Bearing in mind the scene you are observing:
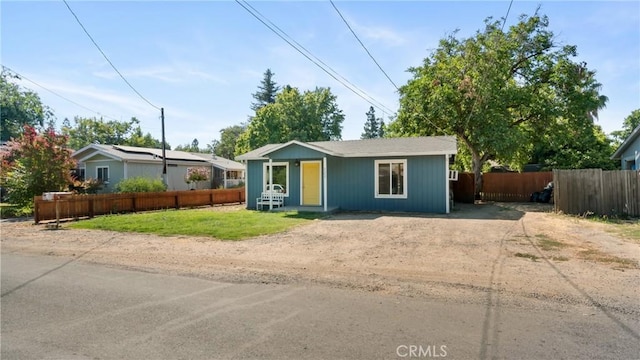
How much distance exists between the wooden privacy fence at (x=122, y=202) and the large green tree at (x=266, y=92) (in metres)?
42.6

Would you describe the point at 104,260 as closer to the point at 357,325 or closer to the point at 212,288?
the point at 212,288

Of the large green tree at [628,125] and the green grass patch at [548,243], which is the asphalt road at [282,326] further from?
the large green tree at [628,125]

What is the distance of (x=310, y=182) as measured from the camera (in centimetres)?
1770

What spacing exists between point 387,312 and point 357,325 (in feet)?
1.78

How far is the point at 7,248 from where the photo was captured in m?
9.23

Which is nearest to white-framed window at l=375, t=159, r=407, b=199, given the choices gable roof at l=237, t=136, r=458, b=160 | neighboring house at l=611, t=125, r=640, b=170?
gable roof at l=237, t=136, r=458, b=160

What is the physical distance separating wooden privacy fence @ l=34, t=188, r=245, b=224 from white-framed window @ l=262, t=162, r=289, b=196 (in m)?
4.90

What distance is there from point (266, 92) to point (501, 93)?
49256 mm

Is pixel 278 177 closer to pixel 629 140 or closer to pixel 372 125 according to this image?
pixel 629 140

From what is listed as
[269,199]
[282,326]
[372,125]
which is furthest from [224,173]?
[372,125]

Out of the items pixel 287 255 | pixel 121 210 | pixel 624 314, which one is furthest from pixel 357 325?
pixel 121 210

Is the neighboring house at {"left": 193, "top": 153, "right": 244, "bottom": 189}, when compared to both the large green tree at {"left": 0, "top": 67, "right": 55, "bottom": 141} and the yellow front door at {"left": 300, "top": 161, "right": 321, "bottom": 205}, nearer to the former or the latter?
the yellow front door at {"left": 300, "top": 161, "right": 321, "bottom": 205}

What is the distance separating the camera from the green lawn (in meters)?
10.7

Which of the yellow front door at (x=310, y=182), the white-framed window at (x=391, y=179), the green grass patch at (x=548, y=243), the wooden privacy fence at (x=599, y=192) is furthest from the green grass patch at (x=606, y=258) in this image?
the yellow front door at (x=310, y=182)
